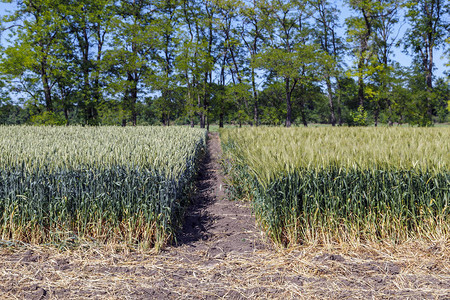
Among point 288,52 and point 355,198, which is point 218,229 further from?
point 288,52

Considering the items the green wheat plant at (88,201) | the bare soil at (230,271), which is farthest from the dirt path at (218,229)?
the green wheat plant at (88,201)

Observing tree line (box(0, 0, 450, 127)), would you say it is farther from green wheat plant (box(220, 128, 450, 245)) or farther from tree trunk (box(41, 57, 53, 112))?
green wheat plant (box(220, 128, 450, 245))

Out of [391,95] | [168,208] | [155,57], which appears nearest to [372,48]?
[391,95]

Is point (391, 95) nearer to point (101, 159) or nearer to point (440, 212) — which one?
point (440, 212)

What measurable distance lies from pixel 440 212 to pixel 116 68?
24.2 m

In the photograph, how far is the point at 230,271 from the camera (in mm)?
2742

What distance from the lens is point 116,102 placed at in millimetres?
22812

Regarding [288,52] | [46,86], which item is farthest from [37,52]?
[288,52]

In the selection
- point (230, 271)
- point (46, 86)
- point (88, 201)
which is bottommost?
point (230, 271)

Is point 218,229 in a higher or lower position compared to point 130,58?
lower

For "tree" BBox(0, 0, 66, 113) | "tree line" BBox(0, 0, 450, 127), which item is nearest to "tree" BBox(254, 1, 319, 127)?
"tree line" BBox(0, 0, 450, 127)

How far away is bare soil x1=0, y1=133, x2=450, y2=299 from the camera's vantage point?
7.93ft

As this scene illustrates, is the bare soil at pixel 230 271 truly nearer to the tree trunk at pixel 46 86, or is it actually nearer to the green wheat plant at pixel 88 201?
the green wheat plant at pixel 88 201

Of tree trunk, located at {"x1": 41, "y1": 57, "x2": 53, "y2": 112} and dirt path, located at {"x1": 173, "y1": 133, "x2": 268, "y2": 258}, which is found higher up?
tree trunk, located at {"x1": 41, "y1": 57, "x2": 53, "y2": 112}
